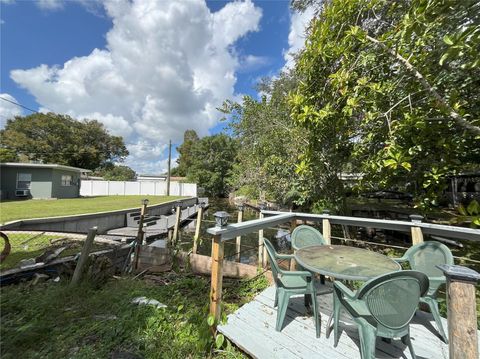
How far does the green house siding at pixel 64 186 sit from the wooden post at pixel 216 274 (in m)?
18.4

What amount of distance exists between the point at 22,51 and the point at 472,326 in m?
13.3

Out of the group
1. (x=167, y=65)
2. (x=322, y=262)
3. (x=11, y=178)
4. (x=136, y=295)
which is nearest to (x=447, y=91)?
(x=322, y=262)

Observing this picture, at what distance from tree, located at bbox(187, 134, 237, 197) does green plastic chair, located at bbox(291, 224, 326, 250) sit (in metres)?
27.8

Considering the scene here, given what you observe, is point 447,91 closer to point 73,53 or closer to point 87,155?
point 73,53

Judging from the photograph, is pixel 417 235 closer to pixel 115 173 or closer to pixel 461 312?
pixel 461 312

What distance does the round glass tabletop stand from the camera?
2.01m

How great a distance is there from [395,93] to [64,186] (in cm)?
2073

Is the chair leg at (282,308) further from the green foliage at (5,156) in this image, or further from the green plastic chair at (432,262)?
the green foliage at (5,156)

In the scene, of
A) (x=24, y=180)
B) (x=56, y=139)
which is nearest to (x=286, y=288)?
(x=24, y=180)

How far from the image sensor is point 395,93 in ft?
12.5

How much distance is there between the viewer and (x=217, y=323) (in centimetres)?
218

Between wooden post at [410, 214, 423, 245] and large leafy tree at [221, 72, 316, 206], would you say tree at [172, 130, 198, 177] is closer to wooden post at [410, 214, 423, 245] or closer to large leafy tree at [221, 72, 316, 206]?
large leafy tree at [221, 72, 316, 206]

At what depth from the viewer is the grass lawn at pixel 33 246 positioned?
4680mm

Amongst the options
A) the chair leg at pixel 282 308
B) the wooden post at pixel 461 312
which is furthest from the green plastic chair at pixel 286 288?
the wooden post at pixel 461 312
